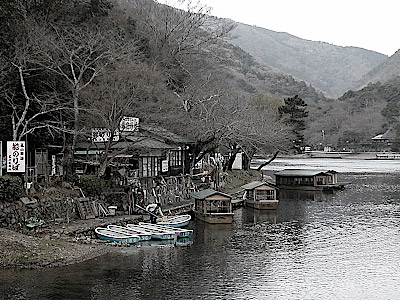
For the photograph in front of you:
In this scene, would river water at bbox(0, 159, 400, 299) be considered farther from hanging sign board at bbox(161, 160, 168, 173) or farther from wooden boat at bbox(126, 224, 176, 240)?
hanging sign board at bbox(161, 160, 168, 173)

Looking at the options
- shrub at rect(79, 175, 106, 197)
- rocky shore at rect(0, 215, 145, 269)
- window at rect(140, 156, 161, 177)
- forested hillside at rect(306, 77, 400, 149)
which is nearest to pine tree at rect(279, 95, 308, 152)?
window at rect(140, 156, 161, 177)

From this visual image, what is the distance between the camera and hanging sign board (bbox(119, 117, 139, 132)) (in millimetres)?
24016

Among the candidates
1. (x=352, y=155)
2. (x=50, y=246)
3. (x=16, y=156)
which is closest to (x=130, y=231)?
(x=50, y=246)

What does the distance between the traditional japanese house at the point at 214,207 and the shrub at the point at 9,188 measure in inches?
364

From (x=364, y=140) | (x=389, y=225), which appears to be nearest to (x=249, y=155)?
(x=389, y=225)

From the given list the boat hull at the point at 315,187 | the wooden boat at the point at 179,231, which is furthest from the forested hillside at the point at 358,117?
the wooden boat at the point at 179,231

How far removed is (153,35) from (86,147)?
14.7 meters

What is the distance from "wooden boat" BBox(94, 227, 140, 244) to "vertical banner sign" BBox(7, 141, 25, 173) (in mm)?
3772

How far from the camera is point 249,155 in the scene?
144 feet

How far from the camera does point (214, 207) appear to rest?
25.1m

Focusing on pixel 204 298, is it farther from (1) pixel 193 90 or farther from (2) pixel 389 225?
(1) pixel 193 90

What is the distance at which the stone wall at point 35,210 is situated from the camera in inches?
709

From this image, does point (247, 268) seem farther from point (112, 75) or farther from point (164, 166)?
point (164, 166)

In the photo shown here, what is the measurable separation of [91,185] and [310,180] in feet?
78.3
